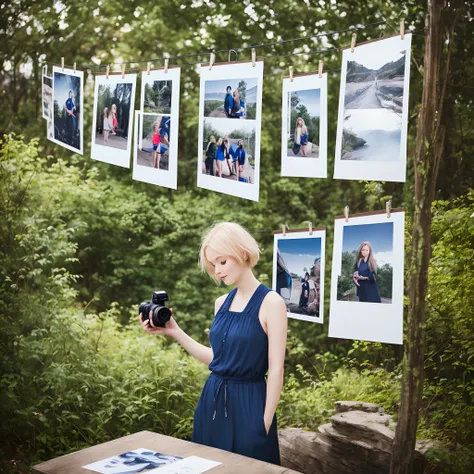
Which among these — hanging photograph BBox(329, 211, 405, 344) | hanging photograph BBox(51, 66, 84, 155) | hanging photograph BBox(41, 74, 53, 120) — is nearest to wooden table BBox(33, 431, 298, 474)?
hanging photograph BBox(329, 211, 405, 344)

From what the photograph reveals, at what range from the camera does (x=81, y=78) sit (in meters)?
4.43

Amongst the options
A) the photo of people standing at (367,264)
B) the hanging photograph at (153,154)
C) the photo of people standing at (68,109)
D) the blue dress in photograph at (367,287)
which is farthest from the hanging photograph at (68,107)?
the blue dress in photograph at (367,287)

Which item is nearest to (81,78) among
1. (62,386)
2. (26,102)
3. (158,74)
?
(158,74)

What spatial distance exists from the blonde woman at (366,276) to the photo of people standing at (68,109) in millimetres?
2268

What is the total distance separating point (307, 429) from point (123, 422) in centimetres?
158

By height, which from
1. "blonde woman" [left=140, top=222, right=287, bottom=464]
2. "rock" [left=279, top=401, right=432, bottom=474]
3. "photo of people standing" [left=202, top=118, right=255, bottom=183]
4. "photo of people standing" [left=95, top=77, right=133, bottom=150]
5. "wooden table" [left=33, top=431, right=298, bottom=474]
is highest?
"photo of people standing" [left=95, top=77, right=133, bottom=150]

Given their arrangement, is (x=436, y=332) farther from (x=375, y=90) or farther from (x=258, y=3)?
(x=258, y=3)

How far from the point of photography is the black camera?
10.0ft

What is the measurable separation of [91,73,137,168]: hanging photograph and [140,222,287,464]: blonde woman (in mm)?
1441

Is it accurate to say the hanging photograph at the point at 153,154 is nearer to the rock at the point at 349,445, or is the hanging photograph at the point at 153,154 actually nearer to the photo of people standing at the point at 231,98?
the photo of people standing at the point at 231,98

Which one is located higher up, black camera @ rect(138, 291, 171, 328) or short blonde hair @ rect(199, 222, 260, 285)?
short blonde hair @ rect(199, 222, 260, 285)

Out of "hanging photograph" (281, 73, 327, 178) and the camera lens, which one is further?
"hanging photograph" (281, 73, 327, 178)

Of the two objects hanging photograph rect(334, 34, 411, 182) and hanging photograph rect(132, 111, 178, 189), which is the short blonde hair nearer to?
hanging photograph rect(334, 34, 411, 182)

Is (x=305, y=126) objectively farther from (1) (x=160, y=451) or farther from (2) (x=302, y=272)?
(1) (x=160, y=451)
